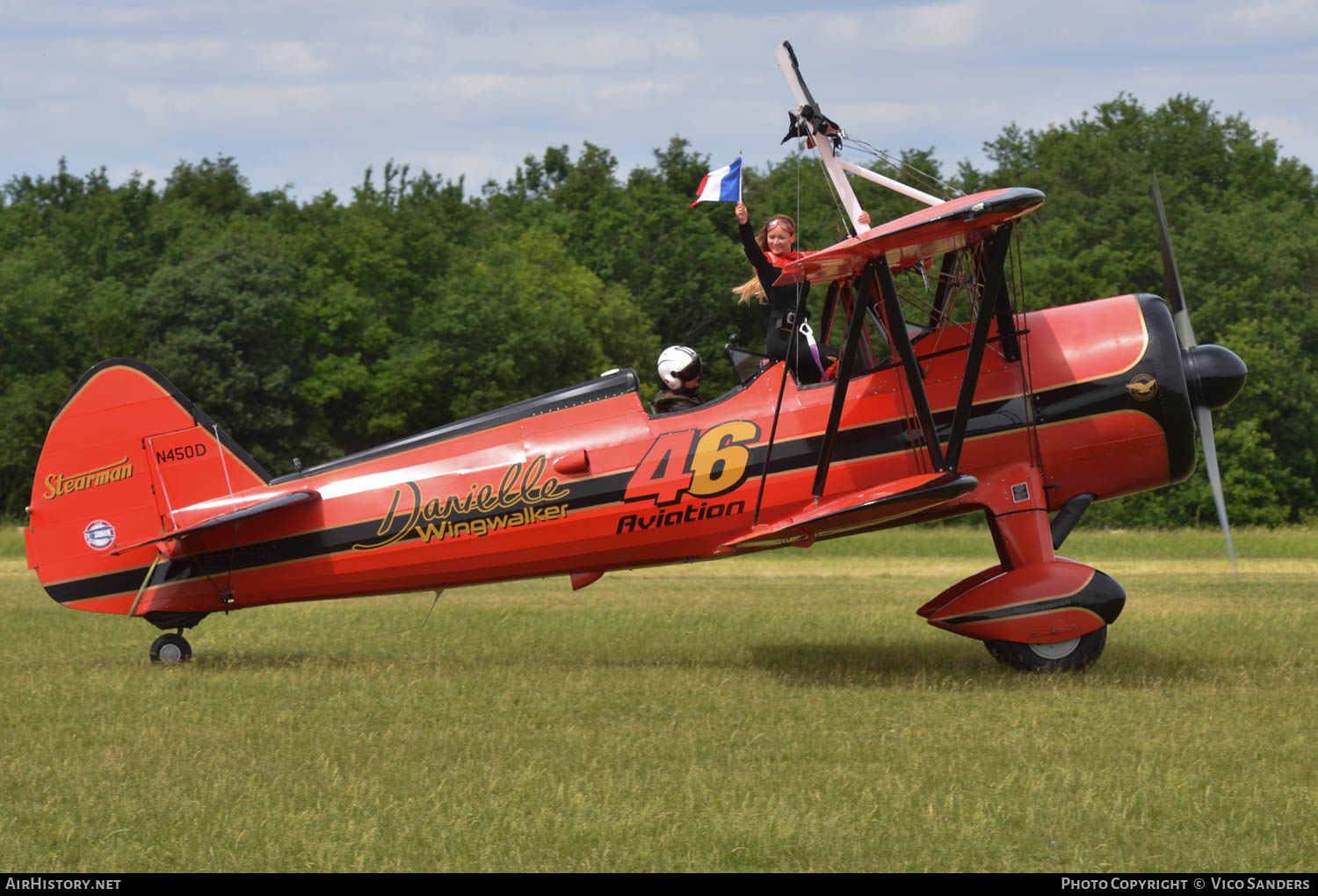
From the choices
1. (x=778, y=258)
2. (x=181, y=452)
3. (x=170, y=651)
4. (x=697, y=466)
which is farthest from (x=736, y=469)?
(x=170, y=651)

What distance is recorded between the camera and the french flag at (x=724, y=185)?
10.0 meters

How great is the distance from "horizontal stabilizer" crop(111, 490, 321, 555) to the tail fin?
289mm

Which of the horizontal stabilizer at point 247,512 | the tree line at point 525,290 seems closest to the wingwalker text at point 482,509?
the horizontal stabilizer at point 247,512

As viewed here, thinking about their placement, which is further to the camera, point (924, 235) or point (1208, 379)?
point (1208, 379)

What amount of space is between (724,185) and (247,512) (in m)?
4.52

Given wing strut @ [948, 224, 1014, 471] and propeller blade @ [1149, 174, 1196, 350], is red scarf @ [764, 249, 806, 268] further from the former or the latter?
propeller blade @ [1149, 174, 1196, 350]

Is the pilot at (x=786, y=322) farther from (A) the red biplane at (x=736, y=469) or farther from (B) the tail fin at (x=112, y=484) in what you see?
(B) the tail fin at (x=112, y=484)

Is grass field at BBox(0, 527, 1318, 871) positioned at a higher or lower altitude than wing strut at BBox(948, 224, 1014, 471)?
lower

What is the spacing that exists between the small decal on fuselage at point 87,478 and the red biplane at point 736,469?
0.02 metres

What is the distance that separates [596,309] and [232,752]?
53.3 meters

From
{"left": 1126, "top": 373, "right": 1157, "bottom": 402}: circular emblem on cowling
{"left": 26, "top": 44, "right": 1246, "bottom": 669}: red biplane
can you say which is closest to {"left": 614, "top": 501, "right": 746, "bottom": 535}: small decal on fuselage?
{"left": 26, "top": 44, "right": 1246, "bottom": 669}: red biplane

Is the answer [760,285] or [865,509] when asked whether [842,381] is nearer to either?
[865,509]

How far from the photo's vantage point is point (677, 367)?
1082 centimetres

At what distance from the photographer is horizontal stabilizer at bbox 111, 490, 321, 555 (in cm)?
1039
